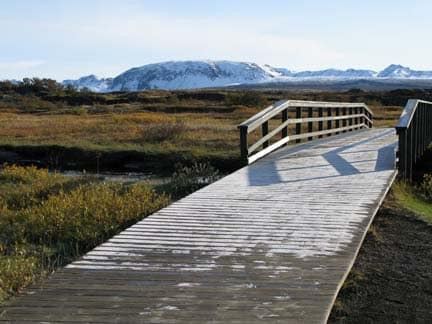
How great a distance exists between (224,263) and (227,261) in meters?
0.06

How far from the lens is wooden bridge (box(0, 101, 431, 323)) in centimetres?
378

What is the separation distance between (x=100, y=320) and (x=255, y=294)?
1024 mm

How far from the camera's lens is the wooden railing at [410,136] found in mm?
9812

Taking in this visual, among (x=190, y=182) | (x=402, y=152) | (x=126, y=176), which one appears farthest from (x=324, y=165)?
Answer: (x=126, y=176)

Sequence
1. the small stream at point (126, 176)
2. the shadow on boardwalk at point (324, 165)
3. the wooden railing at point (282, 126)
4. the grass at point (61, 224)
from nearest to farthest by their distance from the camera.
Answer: the grass at point (61, 224) < the shadow on boardwalk at point (324, 165) < the wooden railing at point (282, 126) < the small stream at point (126, 176)

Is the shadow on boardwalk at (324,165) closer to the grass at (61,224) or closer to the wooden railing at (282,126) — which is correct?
the wooden railing at (282,126)

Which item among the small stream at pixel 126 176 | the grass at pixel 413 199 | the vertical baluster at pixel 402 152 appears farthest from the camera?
the small stream at pixel 126 176

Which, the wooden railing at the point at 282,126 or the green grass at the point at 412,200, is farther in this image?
the wooden railing at the point at 282,126

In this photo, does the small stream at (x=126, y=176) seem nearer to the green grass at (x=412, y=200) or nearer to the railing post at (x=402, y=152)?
the railing post at (x=402, y=152)

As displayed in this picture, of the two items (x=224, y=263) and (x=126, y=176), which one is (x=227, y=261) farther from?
(x=126, y=176)

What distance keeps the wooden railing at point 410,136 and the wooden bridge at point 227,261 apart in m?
1.29

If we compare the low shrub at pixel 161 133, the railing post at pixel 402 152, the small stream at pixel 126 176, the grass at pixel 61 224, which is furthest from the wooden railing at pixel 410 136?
the low shrub at pixel 161 133

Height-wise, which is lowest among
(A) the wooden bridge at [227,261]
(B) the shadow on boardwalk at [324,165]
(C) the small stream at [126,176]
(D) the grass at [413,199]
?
(C) the small stream at [126,176]

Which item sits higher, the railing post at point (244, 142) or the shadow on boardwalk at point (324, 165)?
the railing post at point (244, 142)
